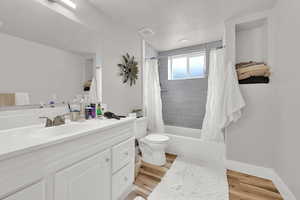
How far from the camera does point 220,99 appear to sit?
206 centimetres

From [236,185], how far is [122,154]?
1512 mm

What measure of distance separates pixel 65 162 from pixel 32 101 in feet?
2.35

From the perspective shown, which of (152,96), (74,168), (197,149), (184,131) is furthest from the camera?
(184,131)

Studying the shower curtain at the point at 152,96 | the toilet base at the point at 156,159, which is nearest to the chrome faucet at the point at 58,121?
the toilet base at the point at 156,159

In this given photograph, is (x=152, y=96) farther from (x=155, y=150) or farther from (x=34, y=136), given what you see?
(x=34, y=136)

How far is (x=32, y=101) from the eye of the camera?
44.7 inches

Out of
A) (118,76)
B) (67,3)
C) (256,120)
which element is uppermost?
(67,3)

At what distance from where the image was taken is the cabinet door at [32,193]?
0.62 meters

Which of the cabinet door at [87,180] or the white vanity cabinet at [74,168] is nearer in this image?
the white vanity cabinet at [74,168]

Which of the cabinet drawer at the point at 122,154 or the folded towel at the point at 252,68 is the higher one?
the folded towel at the point at 252,68

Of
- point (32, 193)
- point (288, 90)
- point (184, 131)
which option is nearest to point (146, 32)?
point (288, 90)

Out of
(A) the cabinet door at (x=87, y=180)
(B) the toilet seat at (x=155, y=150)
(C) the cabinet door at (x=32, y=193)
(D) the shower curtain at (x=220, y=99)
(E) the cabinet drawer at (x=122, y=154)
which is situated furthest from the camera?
(B) the toilet seat at (x=155, y=150)

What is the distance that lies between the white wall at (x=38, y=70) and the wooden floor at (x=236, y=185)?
1368mm

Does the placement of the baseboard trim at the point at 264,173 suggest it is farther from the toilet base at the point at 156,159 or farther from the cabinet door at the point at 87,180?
the cabinet door at the point at 87,180
